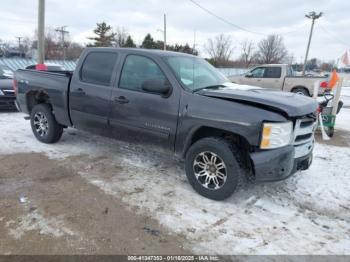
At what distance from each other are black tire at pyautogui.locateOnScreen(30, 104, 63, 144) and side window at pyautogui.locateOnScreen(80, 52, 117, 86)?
4.00 feet

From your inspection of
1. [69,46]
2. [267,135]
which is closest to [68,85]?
[267,135]

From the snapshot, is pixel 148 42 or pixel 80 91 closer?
pixel 80 91

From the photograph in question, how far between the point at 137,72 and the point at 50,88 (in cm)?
203

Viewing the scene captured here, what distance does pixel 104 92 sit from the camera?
4562 millimetres

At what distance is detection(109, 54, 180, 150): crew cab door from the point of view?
389 centimetres

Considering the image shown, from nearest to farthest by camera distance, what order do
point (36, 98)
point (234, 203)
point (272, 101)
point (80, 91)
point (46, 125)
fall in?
point (272, 101), point (234, 203), point (80, 91), point (46, 125), point (36, 98)

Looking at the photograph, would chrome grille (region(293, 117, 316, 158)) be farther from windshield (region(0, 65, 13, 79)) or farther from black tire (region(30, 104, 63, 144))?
windshield (region(0, 65, 13, 79))

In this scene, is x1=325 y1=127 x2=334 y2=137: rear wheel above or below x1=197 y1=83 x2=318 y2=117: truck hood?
below

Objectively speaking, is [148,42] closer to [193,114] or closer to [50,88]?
[50,88]

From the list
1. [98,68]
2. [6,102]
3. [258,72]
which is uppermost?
[258,72]

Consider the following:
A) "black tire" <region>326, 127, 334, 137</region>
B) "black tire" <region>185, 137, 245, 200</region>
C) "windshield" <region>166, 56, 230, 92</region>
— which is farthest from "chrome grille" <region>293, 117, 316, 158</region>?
"black tire" <region>326, 127, 334, 137</region>

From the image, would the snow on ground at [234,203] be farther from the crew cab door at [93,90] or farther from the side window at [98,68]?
the side window at [98,68]

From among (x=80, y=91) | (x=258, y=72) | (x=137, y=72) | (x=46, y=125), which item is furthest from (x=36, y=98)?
(x=258, y=72)

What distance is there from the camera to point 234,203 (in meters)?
3.66
